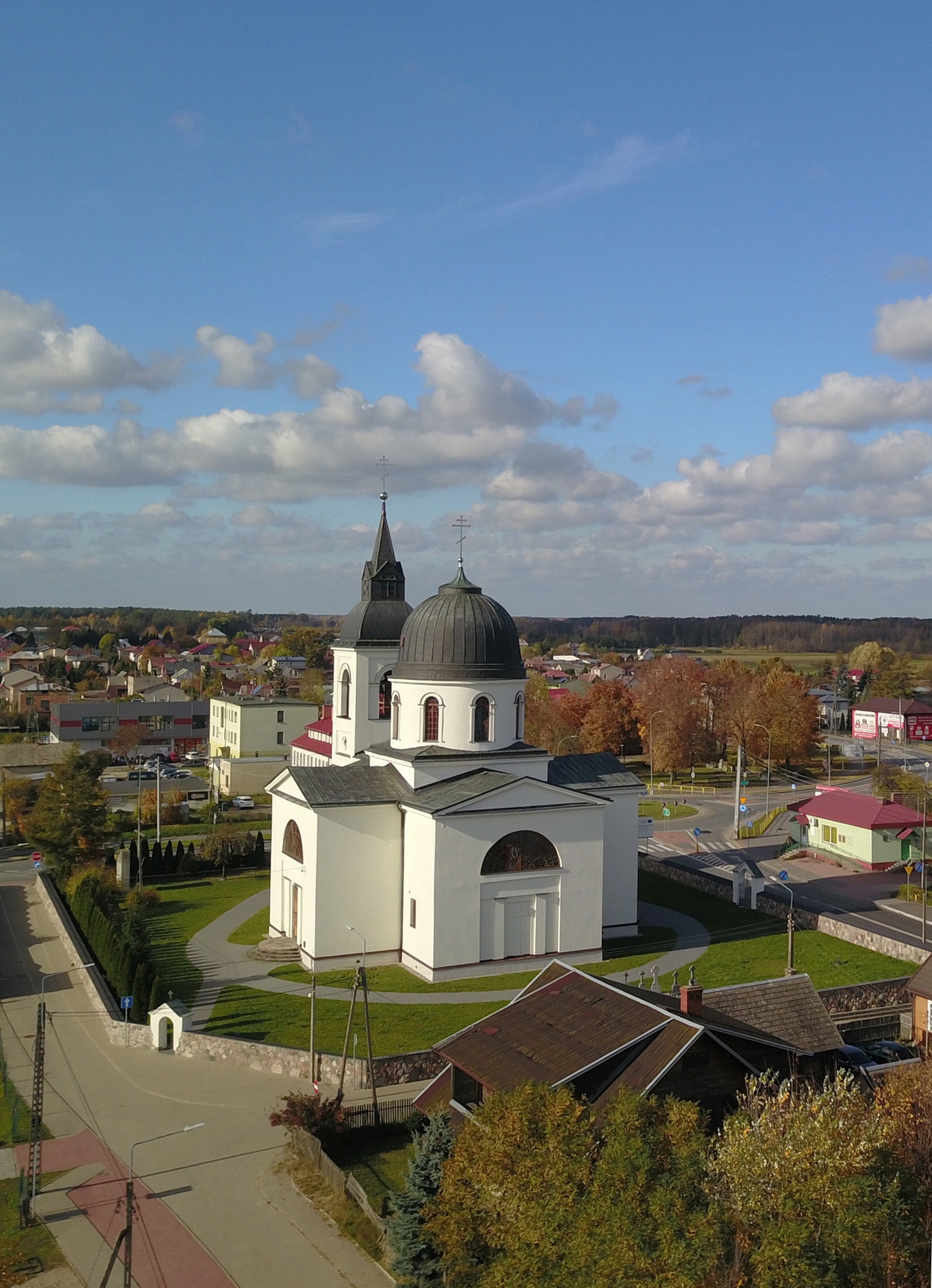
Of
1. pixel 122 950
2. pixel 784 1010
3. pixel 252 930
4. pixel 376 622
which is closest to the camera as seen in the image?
pixel 784 1010

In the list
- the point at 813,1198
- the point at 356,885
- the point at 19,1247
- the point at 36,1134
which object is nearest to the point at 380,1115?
the point at 36,1134

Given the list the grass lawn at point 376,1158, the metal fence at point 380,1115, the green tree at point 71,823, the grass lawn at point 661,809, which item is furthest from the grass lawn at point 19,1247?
the grass lawn at point 661,809

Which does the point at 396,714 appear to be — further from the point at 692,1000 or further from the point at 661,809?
the point at 661,809

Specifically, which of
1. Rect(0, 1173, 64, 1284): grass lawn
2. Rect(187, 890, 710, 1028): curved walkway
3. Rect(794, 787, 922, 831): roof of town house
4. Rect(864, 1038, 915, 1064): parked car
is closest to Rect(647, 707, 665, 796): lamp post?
Rect(794, 787, 922, 831): roof of town house

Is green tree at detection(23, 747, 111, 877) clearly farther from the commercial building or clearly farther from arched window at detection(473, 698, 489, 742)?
the commercial building

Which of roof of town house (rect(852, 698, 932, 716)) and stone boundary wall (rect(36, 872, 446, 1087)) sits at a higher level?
roof of town house (rect(852, 698, 932, 716))

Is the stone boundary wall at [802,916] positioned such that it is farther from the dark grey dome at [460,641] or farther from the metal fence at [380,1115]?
the metal fence at [380,1115]

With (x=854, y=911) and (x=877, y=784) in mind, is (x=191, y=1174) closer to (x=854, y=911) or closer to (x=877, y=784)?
(x=854, y=911)
